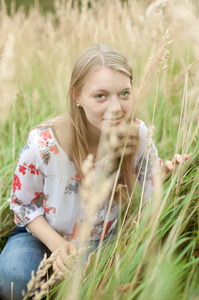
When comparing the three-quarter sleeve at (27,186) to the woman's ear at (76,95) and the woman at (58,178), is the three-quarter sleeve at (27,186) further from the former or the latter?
the woman's ear at (76,95)

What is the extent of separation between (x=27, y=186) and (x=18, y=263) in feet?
0.91

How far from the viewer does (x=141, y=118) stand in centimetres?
167

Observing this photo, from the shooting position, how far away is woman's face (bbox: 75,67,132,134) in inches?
40.7

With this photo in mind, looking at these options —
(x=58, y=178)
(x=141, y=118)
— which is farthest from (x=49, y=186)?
(x=141, y=118)

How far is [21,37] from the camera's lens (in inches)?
107

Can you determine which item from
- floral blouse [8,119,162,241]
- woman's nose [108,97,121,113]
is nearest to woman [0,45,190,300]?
floral blouse [8,119,162,241]

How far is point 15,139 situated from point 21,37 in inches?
48.1

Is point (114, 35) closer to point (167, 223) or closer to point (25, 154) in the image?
point (25, 154)

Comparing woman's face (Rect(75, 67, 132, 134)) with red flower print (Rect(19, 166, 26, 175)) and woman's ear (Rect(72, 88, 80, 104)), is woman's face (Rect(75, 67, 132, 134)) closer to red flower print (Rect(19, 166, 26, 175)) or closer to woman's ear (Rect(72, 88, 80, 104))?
woman's ear (Rect(72, 88, 80, 104))

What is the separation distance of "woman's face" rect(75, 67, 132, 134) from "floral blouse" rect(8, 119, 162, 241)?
0.23m

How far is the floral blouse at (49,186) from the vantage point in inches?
48.1

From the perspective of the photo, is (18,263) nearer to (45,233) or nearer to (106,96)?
(45,233)

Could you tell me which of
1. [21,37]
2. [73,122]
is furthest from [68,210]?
[21,37]

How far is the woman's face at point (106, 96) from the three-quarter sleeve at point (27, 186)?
0.28 meters
